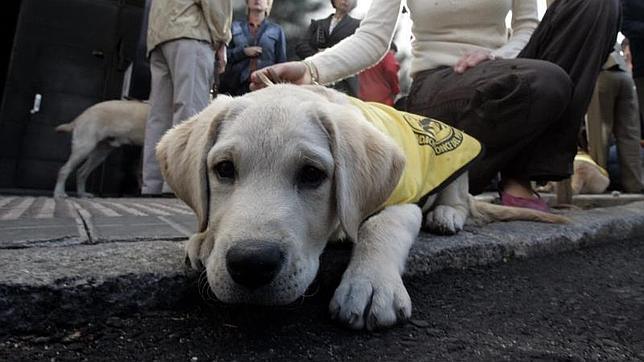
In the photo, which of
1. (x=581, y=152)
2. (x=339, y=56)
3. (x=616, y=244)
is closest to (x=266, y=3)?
(x=339, y=56)

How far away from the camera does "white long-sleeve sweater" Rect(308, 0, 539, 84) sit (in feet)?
10.7

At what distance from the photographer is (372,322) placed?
139 centimetres

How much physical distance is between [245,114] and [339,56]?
1.47m

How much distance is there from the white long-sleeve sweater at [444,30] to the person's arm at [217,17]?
1873mm

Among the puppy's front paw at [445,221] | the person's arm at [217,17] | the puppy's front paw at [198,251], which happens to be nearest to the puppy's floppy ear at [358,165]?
the puppy's front paw at [198,251]

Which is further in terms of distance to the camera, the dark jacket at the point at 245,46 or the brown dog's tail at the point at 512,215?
the dark jacket at the point at 245,46

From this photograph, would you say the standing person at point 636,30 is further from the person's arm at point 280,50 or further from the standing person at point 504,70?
the person's arm at point 280,50

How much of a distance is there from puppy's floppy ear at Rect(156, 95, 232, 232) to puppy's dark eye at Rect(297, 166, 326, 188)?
34 centimetres

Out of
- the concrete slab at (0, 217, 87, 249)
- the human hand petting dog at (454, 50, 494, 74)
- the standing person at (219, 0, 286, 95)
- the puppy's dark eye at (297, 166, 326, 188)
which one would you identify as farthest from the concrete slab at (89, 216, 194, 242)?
the standing person at (219, 0, 286, 95)

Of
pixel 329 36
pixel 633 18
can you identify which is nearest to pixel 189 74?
pixel 329 36

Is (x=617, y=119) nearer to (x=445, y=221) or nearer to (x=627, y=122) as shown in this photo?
(x=627, y=122)

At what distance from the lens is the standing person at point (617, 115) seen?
6652 mm

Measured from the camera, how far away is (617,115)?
689cm

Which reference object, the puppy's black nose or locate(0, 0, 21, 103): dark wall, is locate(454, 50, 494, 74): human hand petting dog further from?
locate(0, 0, 21, 103): dark wall
